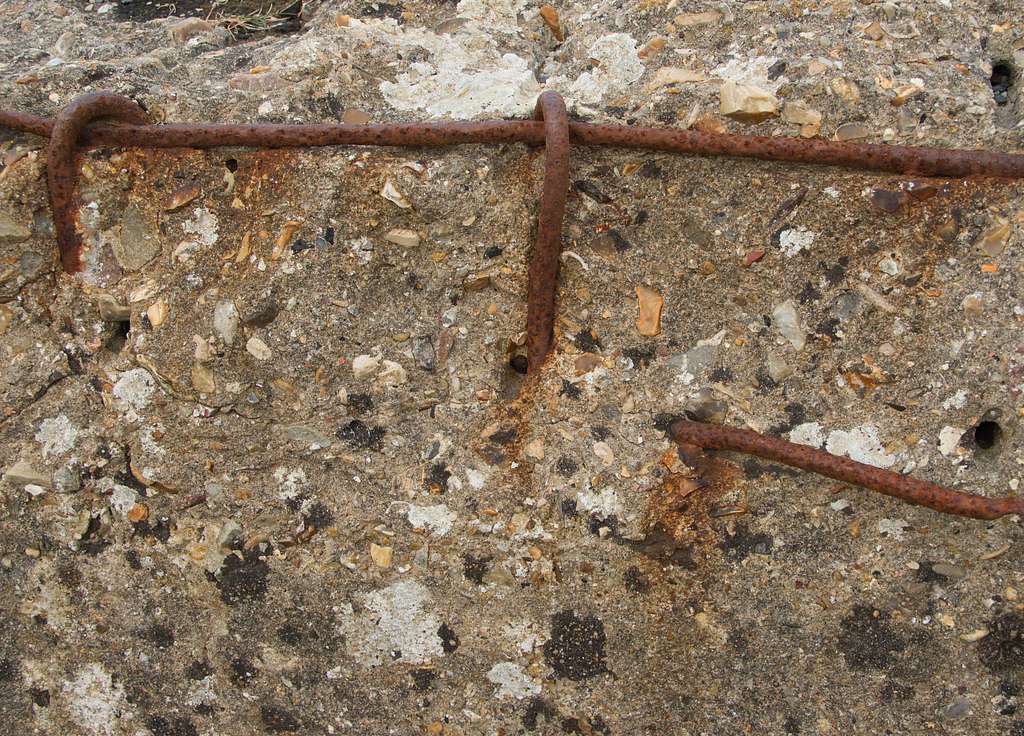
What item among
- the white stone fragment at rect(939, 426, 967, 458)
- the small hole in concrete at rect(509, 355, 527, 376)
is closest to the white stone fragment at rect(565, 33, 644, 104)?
the small hole in concrete at rect(509, 355, 527, 376)

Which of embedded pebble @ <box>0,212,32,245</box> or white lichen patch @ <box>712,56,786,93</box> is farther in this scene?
embedded pebble @ <box>0,212,32,245</box>

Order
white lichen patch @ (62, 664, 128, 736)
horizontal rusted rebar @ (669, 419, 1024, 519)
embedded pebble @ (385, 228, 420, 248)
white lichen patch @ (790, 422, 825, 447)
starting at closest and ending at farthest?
1. horizontal rusted rebar @ (669, 419, 1024, 519)
2. white lichen patch @ (790, 422, 825, 447)
3. embedded pebble @ (385, 228, 420, 248)
4. white lichen patch @ (62, 664, 128, 736)

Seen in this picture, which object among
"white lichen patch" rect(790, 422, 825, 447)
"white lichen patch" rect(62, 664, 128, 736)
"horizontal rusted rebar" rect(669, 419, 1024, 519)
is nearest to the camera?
"horizontal rusted rebar" rect(669, 419, 1024, 519)

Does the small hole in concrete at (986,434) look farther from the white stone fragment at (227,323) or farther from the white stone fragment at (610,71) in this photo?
the white stone fragment at (227,323)

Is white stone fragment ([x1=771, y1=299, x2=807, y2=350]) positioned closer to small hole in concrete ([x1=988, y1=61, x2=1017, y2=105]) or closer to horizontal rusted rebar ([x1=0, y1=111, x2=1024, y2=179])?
horizontal rusted rebar ([x1=0, y1=111, x2=1024, y2=179])

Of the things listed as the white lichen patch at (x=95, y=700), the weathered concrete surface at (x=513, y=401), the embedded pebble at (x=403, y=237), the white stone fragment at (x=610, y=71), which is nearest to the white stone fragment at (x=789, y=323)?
the weathered concrete surface at (x=513, y=401)

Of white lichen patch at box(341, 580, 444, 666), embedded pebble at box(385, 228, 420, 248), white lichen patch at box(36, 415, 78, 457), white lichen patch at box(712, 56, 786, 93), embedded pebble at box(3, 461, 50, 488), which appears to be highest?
white lichen patch at box(712, 56, 786, 93)

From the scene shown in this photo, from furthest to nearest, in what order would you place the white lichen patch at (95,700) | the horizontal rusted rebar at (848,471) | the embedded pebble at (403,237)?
the white lichen patch at (95,700), the embedded pebble at (403,237), the horizontal rusted rebar at (848,471)
